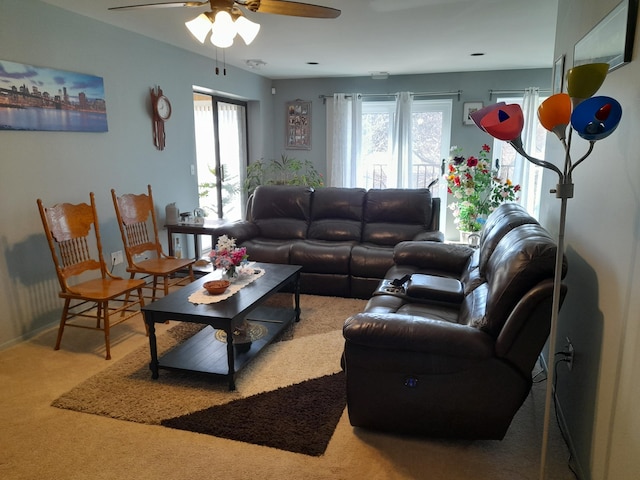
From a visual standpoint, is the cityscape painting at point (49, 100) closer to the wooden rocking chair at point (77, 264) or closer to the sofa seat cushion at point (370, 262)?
the wooden rocking chair at point (77, 264)

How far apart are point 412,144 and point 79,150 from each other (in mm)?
4352

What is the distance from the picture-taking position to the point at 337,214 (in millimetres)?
4590

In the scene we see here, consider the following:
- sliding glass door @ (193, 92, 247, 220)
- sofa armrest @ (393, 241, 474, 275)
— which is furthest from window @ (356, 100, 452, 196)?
sofa armrest @ (393, 241, 474, 275)

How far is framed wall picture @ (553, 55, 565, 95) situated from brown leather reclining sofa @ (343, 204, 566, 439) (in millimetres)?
1290

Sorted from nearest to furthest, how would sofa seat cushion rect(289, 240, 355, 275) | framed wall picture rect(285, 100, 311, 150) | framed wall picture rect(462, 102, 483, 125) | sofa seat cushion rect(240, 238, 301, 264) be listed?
sofa seat cushion rect(289, 240, 355, 275)
sofa seat cushion rect(240, 238, 301, 264)
framed wall picture rect(462, 102, 483, 125)
framed wall picture rect(285, 100, 311, 150)

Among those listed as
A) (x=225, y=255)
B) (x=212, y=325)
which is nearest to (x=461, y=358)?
(x=212, y=325)

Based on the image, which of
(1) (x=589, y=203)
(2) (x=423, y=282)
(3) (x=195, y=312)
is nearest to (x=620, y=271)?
(1) (x=589, y=203)

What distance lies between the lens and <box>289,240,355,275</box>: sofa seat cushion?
398cm

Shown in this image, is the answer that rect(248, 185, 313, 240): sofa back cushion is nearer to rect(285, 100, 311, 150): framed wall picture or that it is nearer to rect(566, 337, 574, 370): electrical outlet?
rect(285, 100, 311, 150): framed wall picture

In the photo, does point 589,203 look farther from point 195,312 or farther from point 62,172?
point 62,172

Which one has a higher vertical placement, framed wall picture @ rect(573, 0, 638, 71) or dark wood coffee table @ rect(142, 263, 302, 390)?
framed wall picture @ rect(573, 0, 638, 71)

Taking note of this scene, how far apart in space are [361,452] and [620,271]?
4.29ft

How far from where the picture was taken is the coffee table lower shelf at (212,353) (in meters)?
2.56

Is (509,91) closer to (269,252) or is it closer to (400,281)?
(269,252)
